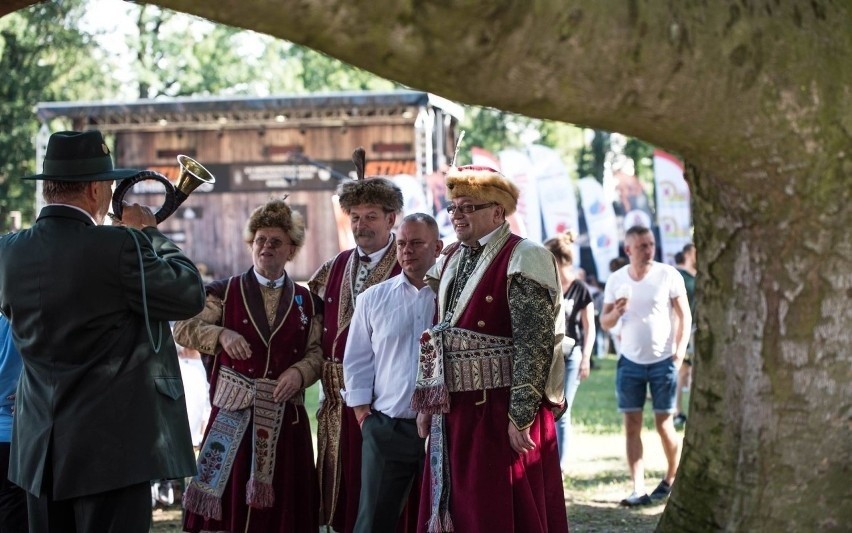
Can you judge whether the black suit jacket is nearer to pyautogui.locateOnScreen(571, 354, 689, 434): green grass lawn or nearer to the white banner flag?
pyautogui.locateOnScreen(571, 354, 689, 434): green grass lawn

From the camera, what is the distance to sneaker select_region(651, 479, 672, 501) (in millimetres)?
8207

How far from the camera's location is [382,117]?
22.6 metres

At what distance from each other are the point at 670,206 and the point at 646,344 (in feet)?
41.5

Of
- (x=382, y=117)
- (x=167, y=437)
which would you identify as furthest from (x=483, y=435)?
(x=382, y=117)

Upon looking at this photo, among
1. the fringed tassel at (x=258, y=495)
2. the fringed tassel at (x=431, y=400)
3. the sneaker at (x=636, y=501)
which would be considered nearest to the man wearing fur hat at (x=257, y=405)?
the fringed tassel at (x=258, y=495)

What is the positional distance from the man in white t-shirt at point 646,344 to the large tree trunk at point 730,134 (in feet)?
13.8

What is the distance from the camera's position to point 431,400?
5.02m

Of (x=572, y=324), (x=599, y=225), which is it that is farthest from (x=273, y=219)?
(x=599, y=225)

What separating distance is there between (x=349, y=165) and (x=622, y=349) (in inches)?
597

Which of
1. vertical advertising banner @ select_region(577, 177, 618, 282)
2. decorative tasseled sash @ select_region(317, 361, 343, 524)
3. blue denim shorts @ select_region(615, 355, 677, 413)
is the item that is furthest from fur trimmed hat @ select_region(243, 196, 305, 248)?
vertical advertising banner @ select_region(577, 177, 618, 282)

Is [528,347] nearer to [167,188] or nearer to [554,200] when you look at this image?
[167,188]

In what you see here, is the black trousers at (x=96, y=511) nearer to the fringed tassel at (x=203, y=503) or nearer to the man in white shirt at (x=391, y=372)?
the man in white shirt at (x=391, y=372)

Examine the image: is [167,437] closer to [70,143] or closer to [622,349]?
[70,143]

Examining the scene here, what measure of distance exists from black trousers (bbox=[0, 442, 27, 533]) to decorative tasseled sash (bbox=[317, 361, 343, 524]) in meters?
1.70
